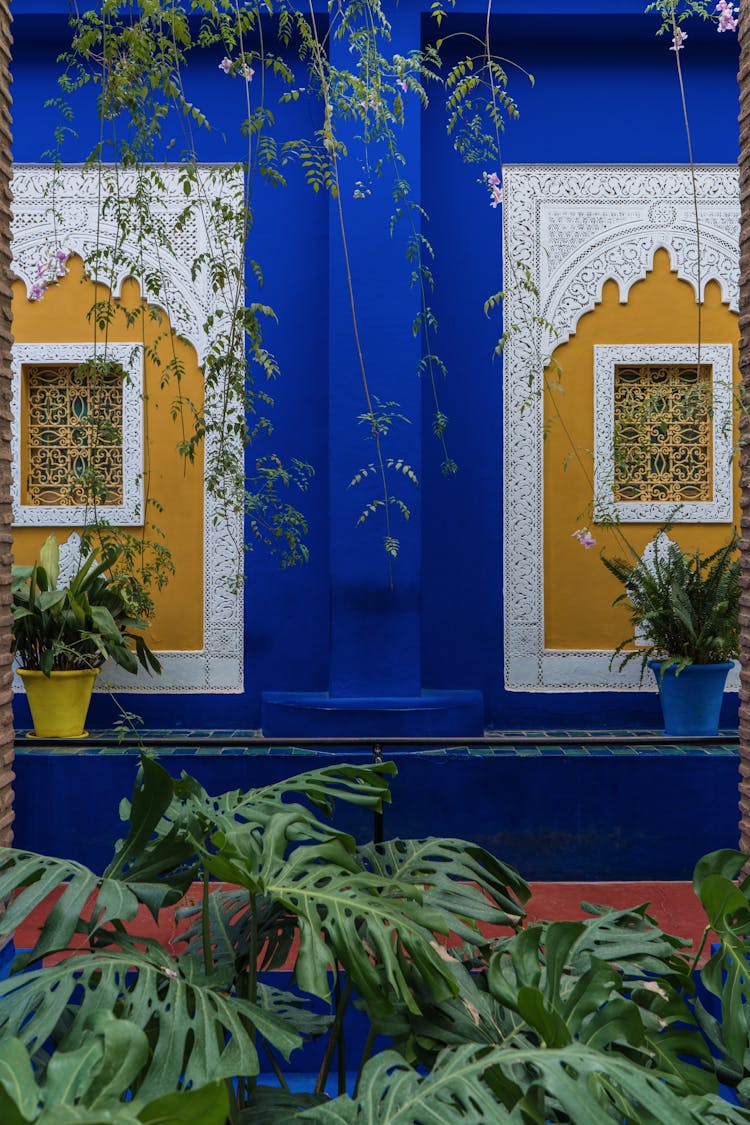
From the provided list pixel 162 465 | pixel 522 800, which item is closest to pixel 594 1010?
pixel 522 800

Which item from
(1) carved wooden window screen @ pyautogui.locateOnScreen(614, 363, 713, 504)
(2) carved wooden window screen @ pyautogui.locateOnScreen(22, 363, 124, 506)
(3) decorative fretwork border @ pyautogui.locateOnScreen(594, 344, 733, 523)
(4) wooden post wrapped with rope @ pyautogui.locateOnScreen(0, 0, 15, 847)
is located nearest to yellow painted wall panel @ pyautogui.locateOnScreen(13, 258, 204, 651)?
(2) carved wooden window screen @ pyautogui.locateOnScreen(22, 363, 124, 506)

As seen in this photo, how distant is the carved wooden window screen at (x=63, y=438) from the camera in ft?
15.0

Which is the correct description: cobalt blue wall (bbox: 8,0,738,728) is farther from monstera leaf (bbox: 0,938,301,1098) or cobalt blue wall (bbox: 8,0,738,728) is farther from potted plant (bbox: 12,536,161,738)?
monstera leaf (bbox: 0,938,301,1098)

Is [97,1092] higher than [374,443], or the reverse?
[374,443]

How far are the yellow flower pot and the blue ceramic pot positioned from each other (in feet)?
7.71

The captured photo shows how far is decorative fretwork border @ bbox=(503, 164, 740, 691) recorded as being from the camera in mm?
4586

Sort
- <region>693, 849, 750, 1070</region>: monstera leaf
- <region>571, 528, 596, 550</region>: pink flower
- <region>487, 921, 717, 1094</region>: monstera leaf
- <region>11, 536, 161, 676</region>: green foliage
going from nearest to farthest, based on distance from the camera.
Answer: <region>487, 921, 717, 1094</region>: monstera leaf < <region>693, 849, 750, 1070</region>: monstera leaf < <region>11, 536, 161, 676</region>: green foliage < <region>571, 528, 596, 550</region>: pink flower

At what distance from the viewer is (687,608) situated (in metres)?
3.89

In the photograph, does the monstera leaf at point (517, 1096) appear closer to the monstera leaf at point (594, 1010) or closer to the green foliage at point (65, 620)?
the monstera leaf at point (594, 1010)

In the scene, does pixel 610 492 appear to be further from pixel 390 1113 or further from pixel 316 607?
pixel 390 1113

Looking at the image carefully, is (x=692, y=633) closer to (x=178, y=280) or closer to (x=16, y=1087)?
(x=178, y=280)

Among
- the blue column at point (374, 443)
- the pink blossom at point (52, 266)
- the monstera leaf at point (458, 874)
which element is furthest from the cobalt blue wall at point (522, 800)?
the pink blossom at point (52, 266)

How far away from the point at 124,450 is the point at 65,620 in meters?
1.10

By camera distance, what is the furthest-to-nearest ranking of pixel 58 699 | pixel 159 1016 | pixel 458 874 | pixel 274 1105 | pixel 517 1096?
pixel 58 699
pixel 458 874
pixel 274 1105
pixel 159 1016
pixel 517 1096
